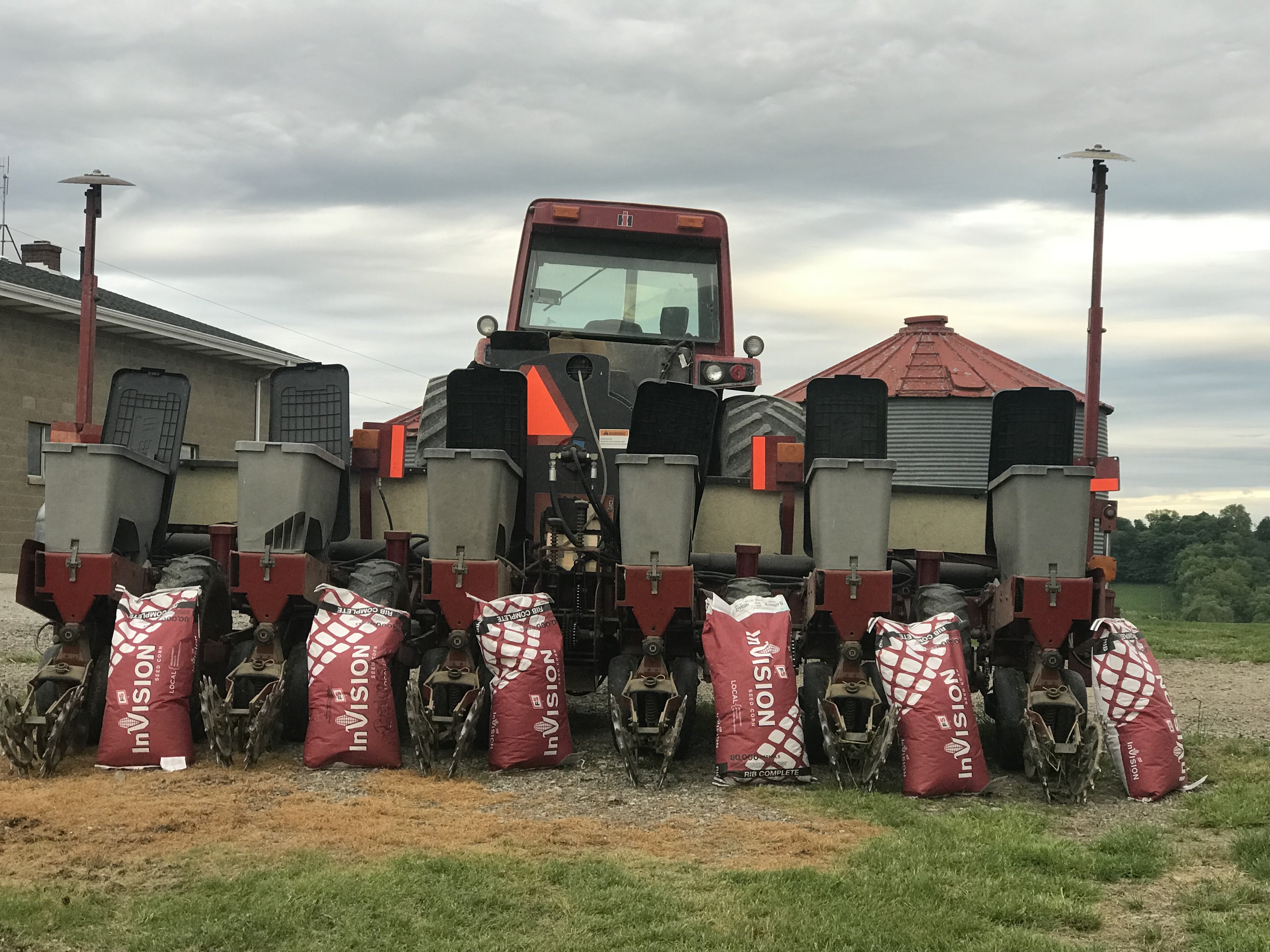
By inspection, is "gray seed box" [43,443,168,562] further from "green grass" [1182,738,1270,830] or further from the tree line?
the tree line

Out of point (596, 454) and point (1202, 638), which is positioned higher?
point (596, 454)

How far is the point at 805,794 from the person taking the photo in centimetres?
653

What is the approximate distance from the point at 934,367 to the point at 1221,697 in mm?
20115

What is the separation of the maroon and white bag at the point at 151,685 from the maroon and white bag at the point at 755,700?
2.57 m

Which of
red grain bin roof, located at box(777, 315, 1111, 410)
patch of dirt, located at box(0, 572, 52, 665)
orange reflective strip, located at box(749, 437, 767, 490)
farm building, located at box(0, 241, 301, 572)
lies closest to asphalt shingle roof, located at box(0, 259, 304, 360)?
farm building, located at box(0, 241, 301, 572)

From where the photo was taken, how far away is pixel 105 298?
26609 millimetres

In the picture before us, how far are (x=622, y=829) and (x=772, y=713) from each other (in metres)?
1.25

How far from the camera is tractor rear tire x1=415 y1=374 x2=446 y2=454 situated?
9336 millimetres

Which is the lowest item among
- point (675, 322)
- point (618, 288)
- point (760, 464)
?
point (760, 464)

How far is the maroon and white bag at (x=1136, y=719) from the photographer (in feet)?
22.3

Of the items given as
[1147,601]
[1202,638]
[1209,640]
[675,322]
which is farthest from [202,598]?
[1147,601]

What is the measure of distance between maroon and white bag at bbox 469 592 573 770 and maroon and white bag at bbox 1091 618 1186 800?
273 cm

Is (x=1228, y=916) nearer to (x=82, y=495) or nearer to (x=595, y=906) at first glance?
(x=595, y=906)

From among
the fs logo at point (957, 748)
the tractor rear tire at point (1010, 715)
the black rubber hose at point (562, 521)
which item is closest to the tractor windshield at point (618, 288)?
the black rubber hose at point (562, 521)
